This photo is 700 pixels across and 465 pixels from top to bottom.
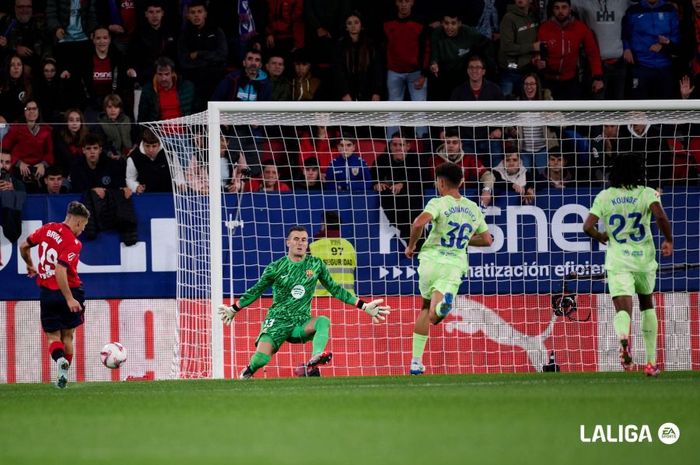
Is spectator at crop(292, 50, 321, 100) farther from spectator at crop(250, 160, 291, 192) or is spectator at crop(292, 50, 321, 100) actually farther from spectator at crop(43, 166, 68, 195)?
spectator at crop(43, 166, 68, 195)

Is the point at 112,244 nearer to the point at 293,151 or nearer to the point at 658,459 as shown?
the point at 293,151

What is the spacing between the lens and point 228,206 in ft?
48.6

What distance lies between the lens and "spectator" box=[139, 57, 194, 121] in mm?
16812

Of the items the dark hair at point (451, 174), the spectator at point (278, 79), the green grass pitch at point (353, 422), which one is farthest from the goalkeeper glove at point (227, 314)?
the spectator at point (278, 79)

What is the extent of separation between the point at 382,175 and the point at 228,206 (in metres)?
1.79

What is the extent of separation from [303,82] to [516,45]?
9.67 feet

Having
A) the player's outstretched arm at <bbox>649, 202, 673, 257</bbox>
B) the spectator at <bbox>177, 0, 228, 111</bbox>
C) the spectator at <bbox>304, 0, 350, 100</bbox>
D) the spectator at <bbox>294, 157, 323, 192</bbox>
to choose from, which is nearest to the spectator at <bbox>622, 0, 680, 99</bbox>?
the spectator at <bbox>304, 0, 350, 100</bbox>

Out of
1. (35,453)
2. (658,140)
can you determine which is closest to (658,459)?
(35,453)

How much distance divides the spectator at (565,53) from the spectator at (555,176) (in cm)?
263

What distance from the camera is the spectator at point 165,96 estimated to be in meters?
16.8

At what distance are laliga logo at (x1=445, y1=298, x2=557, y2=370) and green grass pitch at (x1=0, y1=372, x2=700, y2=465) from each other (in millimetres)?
4060

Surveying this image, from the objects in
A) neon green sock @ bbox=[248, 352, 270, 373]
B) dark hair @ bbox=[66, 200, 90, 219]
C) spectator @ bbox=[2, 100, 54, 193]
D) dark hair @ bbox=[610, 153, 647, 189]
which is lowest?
neon green sock @ bbox=[248, 352, 270, 373]

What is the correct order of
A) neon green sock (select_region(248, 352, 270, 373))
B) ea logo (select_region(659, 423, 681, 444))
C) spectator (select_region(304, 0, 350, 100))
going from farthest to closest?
spectator (select_region(304, 0, 350, 100)) → neon green sock (select_region(248, 352, 270, 373)) → ea logo (select_region(659, 423, 681, 444))

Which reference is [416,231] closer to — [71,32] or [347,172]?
[347,172]
